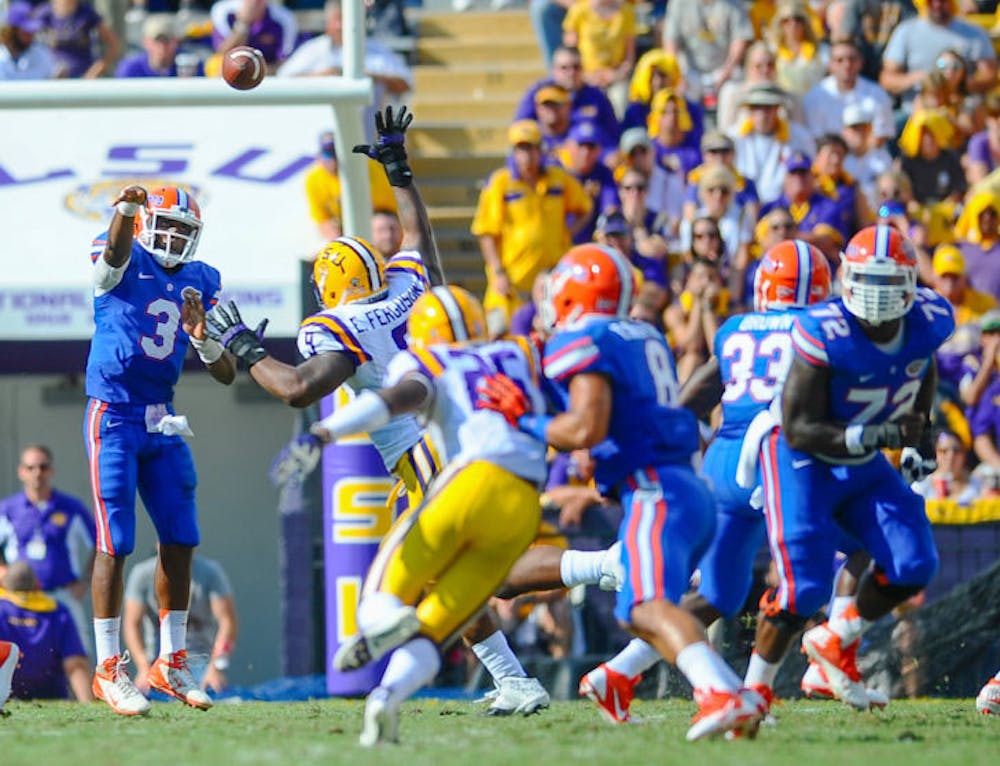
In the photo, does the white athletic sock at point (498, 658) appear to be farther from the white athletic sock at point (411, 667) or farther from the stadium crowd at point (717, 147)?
the stadium crowd at point (717, 147)

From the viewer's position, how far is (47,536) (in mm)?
11984

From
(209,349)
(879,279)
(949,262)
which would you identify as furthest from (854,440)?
(949,262)

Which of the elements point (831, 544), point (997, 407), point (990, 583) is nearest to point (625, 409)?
point (831, 544)

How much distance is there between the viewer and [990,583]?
9.71 m

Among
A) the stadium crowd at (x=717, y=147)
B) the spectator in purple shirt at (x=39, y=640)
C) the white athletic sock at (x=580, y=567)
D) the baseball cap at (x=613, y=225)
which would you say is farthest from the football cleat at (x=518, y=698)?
the baseball cap at (x=613, y=225)

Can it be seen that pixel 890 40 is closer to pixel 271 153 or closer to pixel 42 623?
pixel 271 153

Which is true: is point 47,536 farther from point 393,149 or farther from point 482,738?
point 482,738

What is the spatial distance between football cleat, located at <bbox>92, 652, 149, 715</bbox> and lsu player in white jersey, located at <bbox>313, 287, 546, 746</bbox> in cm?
176

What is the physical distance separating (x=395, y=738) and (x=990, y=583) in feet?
14.1

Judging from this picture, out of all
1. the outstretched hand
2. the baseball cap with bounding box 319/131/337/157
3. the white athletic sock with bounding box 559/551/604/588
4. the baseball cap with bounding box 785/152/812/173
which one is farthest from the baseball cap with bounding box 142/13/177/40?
the outstretched hand

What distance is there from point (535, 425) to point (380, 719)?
1091 millimetres

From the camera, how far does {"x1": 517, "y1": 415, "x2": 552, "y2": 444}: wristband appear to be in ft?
21.5

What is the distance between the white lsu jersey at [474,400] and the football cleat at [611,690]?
102cm

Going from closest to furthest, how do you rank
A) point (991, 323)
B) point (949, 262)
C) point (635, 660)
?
point (635, 660) < point (991, 323) < point (949, 262)
